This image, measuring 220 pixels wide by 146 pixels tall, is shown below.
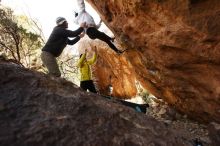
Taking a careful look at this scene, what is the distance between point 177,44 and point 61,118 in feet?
16.8

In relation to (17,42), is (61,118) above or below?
below

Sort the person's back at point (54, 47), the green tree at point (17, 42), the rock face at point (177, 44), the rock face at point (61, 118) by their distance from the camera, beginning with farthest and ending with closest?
the green tree at point (17, 42), the person's back at point (54, 47), the rock face at point (177, 44), the rock face at point (61, 118)

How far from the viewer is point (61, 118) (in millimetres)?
2820

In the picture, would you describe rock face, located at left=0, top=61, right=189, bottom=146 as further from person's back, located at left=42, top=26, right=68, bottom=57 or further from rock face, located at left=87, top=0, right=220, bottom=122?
person's back, located at left=42, top=26, right=68, bottom=57

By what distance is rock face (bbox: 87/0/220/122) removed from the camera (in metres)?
6.77

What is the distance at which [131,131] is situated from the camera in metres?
3.03

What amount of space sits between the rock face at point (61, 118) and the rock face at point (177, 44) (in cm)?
391

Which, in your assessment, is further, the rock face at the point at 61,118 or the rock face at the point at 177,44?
the rock face at the point at 177,44

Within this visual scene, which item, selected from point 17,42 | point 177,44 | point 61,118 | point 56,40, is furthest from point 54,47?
point 17,42

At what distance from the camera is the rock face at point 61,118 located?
256cm

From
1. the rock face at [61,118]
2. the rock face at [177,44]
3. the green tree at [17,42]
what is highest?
the green tree at [17,42]

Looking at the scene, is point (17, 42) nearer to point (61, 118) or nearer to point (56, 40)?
point (56, 40)

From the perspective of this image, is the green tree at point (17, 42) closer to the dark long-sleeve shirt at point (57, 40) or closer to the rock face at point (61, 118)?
the dark long-sleeve shirt at point (57, 40)

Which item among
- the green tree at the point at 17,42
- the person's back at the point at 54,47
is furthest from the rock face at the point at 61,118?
the green tree at the point at 17,42
